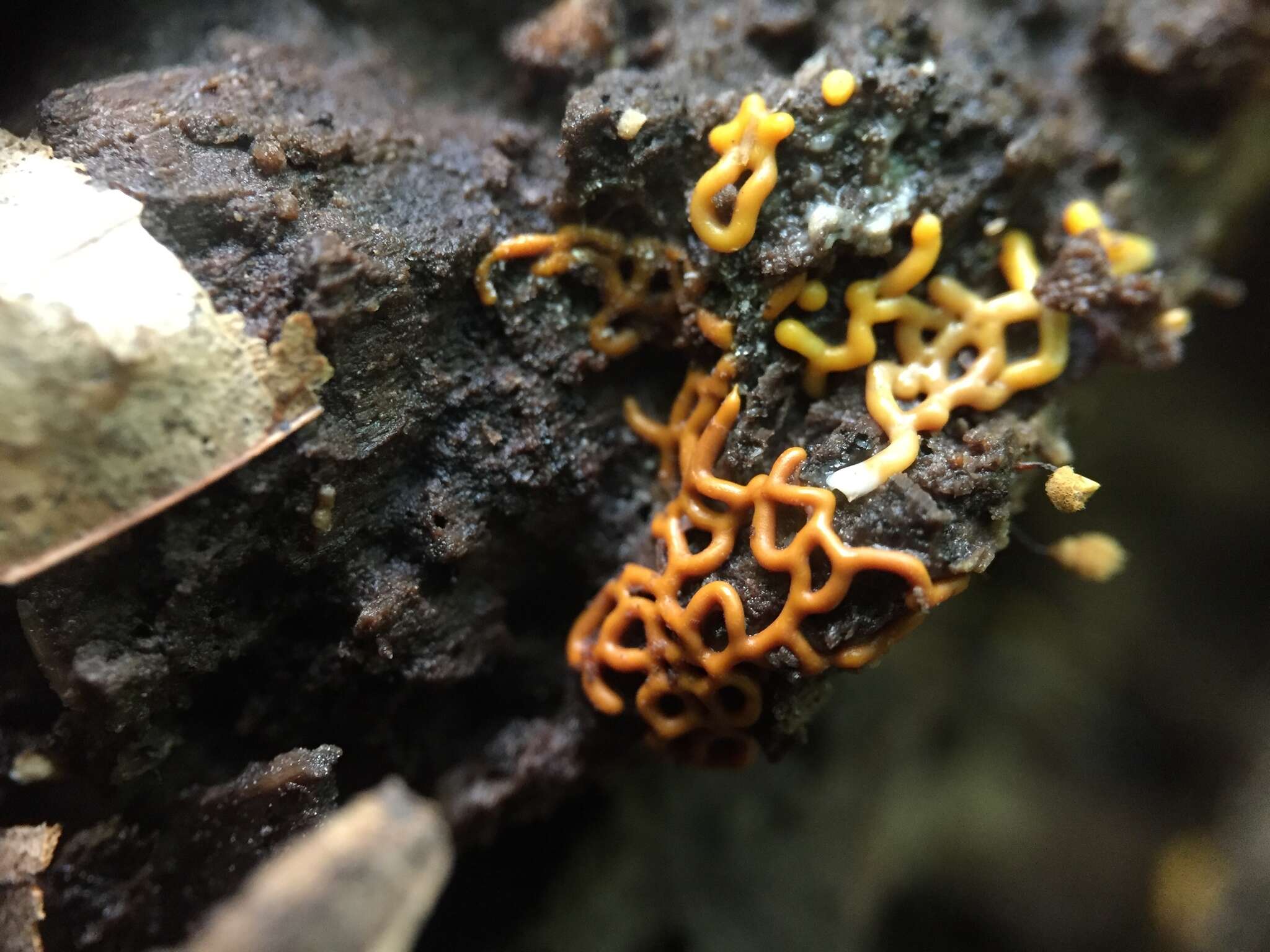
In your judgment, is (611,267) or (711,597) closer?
(711,597)

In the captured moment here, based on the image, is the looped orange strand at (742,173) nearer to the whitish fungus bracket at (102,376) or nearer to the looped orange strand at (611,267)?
the looped orange strand at (611,267)

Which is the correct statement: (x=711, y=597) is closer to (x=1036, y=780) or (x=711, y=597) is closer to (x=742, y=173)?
(x=742, y=173)

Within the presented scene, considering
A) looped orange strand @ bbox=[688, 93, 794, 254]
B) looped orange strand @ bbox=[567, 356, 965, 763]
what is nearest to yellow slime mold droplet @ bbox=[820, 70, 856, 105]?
looped orange strand @ bbox=[688, 93, 794, 254]

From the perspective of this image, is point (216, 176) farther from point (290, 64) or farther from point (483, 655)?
point (483, 655)

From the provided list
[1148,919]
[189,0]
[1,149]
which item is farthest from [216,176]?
[1148,919]

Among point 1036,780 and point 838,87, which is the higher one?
point 838,87

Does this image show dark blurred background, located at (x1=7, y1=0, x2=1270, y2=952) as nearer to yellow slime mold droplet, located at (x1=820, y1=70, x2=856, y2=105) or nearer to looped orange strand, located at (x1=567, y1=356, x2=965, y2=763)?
looped orange strand, located at (x1=567, y1=356, x2=965, y2=763)

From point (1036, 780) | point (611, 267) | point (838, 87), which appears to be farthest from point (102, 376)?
point (1036, 780)
